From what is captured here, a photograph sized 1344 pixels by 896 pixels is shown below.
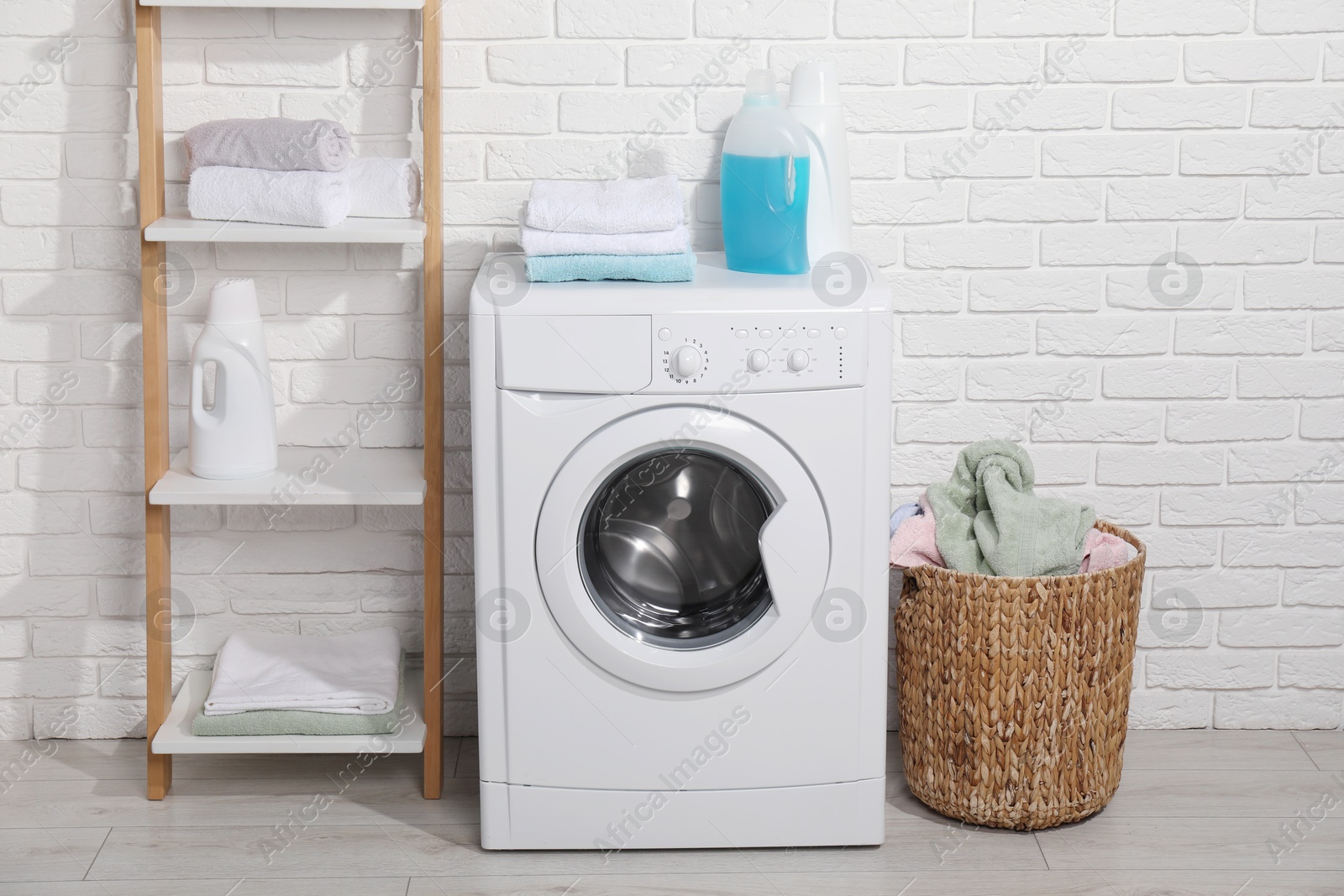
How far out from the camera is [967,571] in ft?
6.38

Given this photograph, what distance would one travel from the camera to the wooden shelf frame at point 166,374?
75.2 inches

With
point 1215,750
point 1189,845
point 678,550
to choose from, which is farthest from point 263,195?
point 1215,750

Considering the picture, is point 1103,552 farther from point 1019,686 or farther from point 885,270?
point 885,270

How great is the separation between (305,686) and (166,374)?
21.2 inches

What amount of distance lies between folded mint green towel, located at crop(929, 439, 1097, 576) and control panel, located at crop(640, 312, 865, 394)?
1.20 ft

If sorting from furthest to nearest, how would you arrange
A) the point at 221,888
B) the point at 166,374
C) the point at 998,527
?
the point at 166,374
the point at 998,527
the point at 221,888

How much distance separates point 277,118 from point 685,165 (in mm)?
632

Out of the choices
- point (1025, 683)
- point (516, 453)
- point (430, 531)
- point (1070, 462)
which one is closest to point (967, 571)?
point (1025, 683)

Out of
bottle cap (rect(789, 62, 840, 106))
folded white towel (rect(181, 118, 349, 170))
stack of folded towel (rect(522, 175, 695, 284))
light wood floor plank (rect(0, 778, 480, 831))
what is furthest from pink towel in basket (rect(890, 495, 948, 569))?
folded white towel (rect(181, 118, 349, 170))

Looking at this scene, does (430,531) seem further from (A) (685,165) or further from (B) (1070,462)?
(B) (1070,462)

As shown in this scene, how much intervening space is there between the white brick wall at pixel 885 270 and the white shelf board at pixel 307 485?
117mm

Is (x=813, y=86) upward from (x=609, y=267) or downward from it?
upward

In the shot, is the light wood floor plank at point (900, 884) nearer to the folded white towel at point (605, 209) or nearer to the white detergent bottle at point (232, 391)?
the white detergent bottle at point (232, 391)

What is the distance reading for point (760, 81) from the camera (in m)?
1.97
